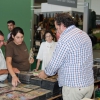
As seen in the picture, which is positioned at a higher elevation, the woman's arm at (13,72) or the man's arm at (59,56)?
the man's arm at (59,56)

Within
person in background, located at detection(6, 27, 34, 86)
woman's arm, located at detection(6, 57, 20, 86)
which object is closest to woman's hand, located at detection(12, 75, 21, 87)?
woman's arm, located at detection(6, 57, 20, 86)

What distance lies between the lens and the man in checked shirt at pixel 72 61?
81.6 inches

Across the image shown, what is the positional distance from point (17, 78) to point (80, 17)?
13.6 ft

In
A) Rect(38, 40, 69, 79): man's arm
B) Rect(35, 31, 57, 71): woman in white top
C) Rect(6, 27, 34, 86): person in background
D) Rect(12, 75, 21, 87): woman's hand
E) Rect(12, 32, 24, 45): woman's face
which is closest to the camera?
Rect(38, 40, 69, 79): man's arm

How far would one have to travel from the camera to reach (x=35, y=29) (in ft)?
19.2

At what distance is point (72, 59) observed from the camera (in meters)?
2.08

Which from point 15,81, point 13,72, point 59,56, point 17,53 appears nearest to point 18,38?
point 17,53

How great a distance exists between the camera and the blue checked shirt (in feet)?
6.79

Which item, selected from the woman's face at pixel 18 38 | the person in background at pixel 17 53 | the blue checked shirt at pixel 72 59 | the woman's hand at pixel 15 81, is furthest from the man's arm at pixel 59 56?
the woman's face at pixel 18 38

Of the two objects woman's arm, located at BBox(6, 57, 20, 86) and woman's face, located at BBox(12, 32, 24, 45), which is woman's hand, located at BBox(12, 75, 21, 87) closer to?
woman's arm, located at BBox(6, 57, 20, 86)

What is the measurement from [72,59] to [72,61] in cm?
2

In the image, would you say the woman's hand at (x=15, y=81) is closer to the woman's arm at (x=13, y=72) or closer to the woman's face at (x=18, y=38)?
the woman's arm at (x=13, y=72)

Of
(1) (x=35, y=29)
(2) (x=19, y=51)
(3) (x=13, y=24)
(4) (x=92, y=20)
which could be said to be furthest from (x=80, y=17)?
(2) (x=19, y=51)

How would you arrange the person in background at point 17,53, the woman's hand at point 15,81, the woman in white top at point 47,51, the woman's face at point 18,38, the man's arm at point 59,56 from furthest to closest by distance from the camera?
1. the woman in white top at point 47,51
2. the woman's face at point 18,38
3. the person in background at point 17,53
4. the woman's hand at point 15,81
5. the man's arm at point 59,56
